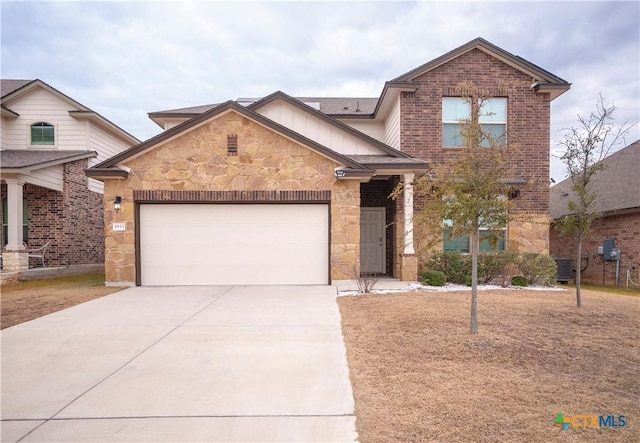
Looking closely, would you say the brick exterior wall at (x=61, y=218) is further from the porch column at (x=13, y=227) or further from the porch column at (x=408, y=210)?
A: the porch column at (x=408, y=210)

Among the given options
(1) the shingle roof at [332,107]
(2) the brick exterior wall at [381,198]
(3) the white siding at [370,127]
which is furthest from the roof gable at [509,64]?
(2) the brick exterior wall at [381,198]

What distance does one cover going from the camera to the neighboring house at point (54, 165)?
47.1 feet

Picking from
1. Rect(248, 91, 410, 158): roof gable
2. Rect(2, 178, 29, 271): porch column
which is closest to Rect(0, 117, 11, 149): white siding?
Rect(2, 178, 29, 271): porch column

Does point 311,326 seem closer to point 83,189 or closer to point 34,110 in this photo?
point 83,189

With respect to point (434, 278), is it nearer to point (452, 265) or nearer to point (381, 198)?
point (452, 265)

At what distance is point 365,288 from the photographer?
9.73 meters

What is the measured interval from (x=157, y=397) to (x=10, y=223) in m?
11.7

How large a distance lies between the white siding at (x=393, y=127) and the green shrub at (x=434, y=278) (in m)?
4.23

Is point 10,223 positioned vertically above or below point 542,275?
above

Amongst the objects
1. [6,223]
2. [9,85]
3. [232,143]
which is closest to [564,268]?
[232,143]

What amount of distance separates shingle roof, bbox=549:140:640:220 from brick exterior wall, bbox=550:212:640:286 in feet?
1.68

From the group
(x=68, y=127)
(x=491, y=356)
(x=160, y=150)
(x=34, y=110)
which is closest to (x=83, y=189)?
(x=68, y=127)

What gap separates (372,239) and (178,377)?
989cm

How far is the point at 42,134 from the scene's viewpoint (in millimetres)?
15797
